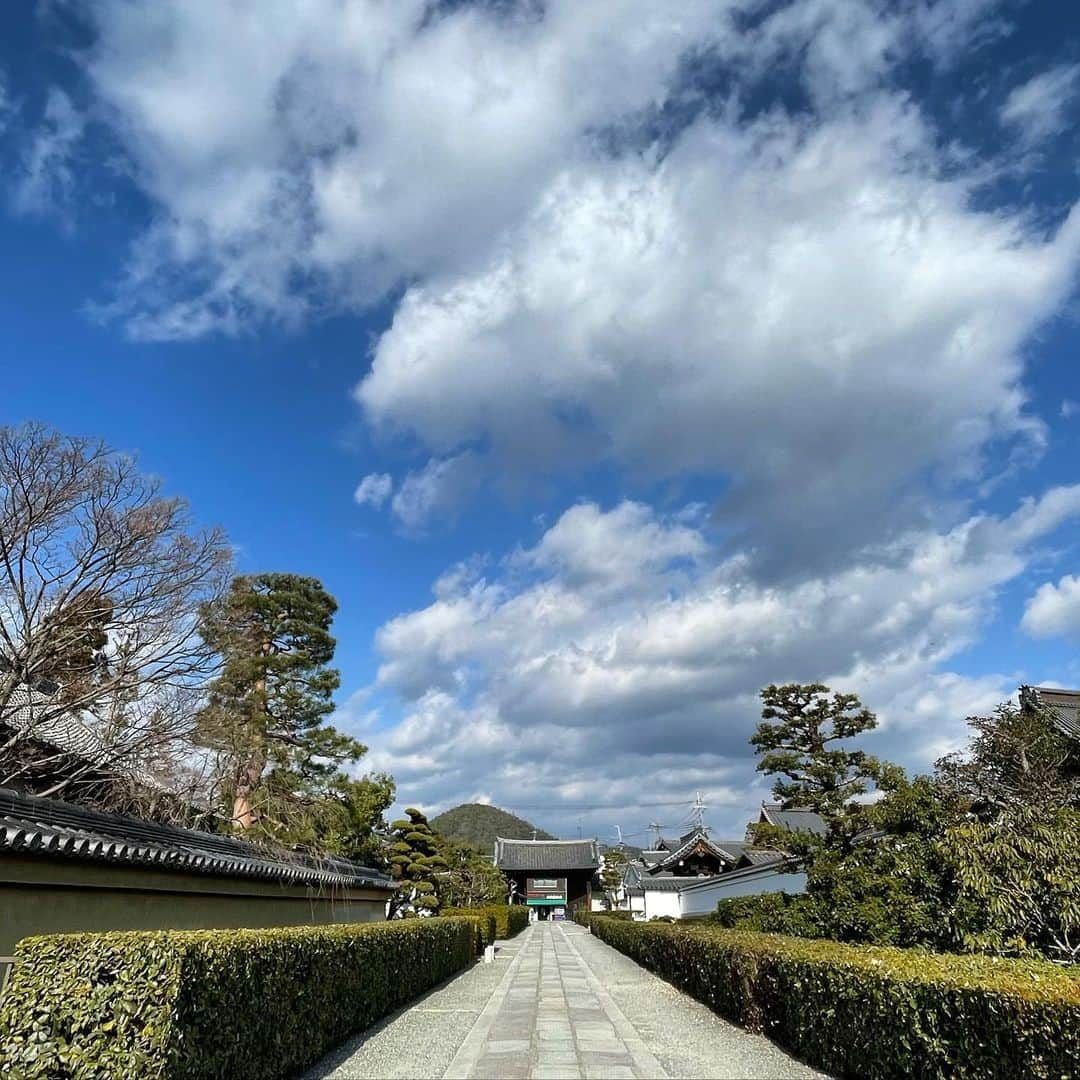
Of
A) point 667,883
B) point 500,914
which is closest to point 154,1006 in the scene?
point 500,914

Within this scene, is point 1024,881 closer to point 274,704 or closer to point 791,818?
point 274,704

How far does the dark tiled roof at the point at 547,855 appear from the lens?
54.3 meters

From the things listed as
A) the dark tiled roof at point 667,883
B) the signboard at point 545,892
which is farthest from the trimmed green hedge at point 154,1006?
→ the signboard at point 545,892

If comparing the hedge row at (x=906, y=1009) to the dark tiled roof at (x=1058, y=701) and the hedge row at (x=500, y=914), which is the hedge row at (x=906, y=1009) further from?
the hedge row at (x=500, y=914)

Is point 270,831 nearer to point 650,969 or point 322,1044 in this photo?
point 322,1044

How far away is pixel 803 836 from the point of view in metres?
15.8

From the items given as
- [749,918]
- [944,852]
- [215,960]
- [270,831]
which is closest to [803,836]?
[749,918]

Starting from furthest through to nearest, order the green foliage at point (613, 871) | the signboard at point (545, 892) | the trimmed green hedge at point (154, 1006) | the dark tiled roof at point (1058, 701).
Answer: the green foliage at point (613, 871) → the signboard at point (545, 892) → the dark tiled roof at point (1058, 701) → the trimmed green hedge at point (154, 1006)

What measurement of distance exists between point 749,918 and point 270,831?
10.3 m

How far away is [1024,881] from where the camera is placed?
314 inches

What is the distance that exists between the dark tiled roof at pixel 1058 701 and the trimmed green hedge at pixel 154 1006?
18549 mm

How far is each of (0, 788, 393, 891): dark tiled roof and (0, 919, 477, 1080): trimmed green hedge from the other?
1954 mm

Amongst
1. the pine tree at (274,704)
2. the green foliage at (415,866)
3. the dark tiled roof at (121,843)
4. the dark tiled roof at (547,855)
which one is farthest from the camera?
the dark tiled roof at (547,855)

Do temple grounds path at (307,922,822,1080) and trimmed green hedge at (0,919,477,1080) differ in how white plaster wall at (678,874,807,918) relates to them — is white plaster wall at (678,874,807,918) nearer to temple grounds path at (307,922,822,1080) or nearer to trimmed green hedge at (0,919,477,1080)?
temple grounds path at (307,922,822,1080)
